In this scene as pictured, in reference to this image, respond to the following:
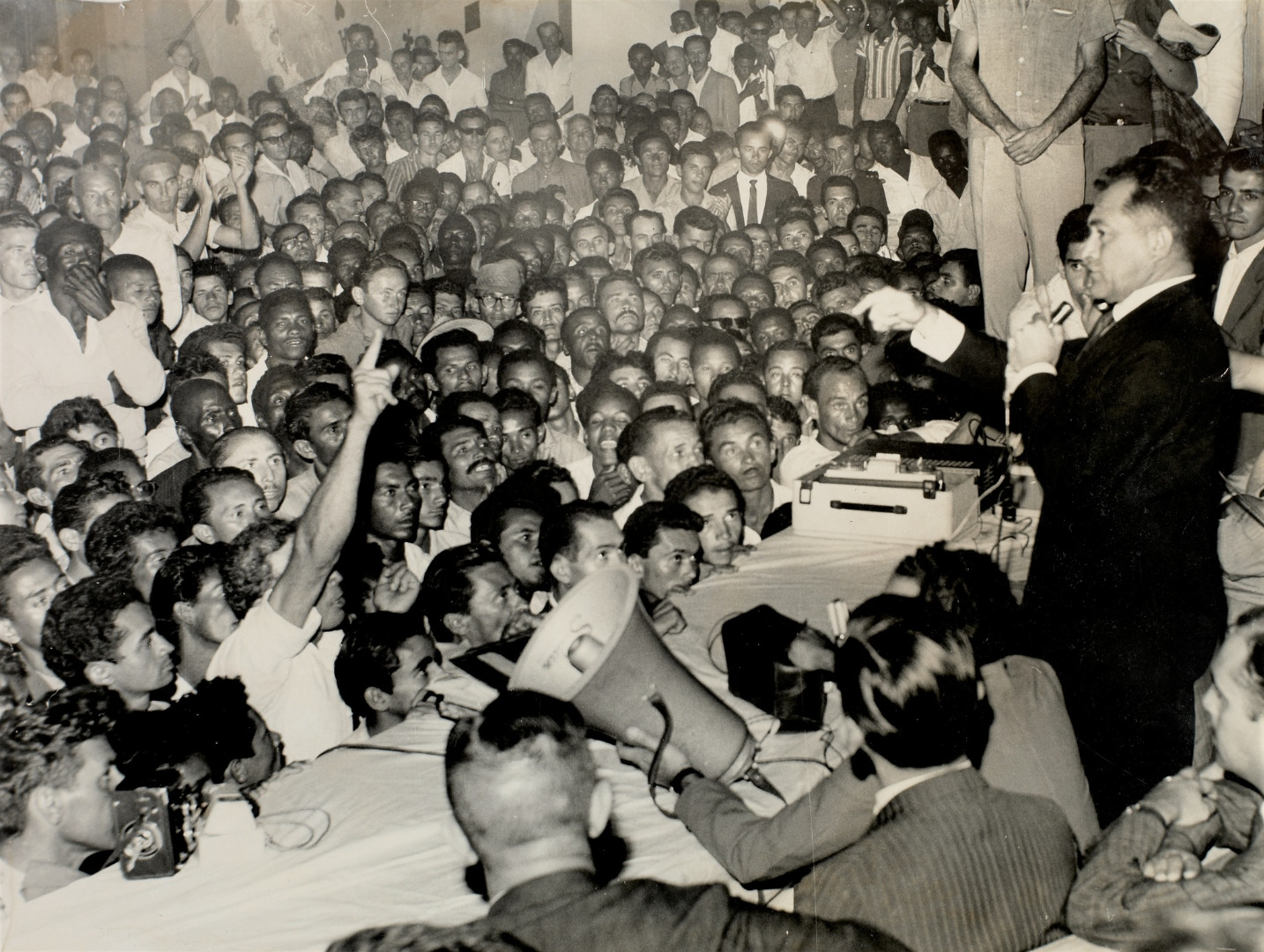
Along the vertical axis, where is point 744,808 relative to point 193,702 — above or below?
below

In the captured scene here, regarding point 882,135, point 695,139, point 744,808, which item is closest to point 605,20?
point 695,139

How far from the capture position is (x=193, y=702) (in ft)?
7.55

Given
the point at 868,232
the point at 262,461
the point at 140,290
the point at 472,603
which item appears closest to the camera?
the point at 472,603

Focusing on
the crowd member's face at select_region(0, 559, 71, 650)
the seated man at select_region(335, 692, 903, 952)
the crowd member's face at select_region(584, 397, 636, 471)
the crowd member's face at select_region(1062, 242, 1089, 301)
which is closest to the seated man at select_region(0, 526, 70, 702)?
the crowd member's face at select_region(0, 559, 71, 650)

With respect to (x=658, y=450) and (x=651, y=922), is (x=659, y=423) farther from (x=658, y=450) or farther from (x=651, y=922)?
(x=651, y=922)

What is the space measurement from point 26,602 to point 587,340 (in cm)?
250

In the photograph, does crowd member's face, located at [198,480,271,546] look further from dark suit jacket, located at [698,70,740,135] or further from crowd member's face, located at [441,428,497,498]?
dark suit jacket, located at [698,70,740,135]

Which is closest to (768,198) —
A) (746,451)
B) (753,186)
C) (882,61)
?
(753,186)

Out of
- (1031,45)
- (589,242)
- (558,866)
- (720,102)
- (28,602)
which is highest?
(720,102)

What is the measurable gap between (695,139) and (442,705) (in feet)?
12.7

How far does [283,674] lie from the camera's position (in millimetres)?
2465

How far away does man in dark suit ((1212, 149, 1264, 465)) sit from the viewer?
112 inches

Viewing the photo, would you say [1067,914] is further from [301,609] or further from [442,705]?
[301,609]

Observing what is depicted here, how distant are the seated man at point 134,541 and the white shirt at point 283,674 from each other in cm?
29
